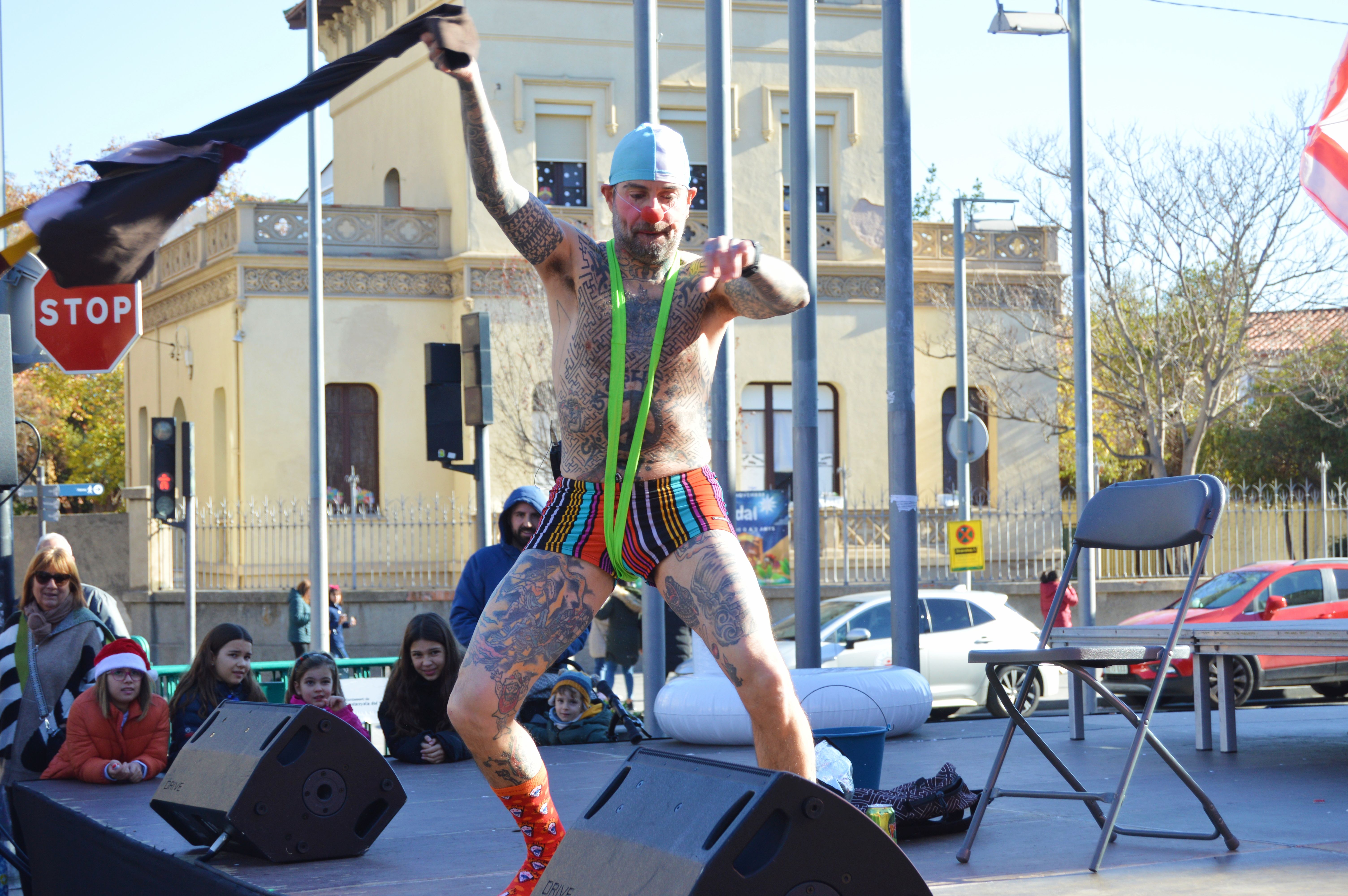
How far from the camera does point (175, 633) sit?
76.1ft

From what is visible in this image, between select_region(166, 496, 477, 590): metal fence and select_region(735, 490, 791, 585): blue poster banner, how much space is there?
18.2ft

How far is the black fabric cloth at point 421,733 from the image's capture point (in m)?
7.70

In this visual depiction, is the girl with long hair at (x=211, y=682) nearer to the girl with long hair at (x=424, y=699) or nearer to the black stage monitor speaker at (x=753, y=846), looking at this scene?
the girl with long hair at (x=424, y=699)

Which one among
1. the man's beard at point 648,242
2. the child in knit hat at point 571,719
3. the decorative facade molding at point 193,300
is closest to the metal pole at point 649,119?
the child in knit hat at point 571,719

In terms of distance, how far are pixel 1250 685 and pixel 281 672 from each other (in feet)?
30.8

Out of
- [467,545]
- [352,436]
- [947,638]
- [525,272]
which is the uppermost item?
[525,272]

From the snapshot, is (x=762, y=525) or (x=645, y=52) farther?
(x=762, y=525)

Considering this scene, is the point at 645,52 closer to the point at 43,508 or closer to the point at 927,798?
the point at 927,798

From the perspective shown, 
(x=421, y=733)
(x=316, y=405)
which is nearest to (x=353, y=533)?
(x=316, y=405)

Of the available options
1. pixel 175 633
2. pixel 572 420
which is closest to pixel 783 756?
pixel 572 420

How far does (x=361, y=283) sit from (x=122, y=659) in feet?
66.9

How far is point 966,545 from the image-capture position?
17406 millimetres

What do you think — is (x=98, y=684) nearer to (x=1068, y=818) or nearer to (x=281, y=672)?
(x=1068, y=818)

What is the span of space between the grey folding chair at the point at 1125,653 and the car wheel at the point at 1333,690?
12.3 m
